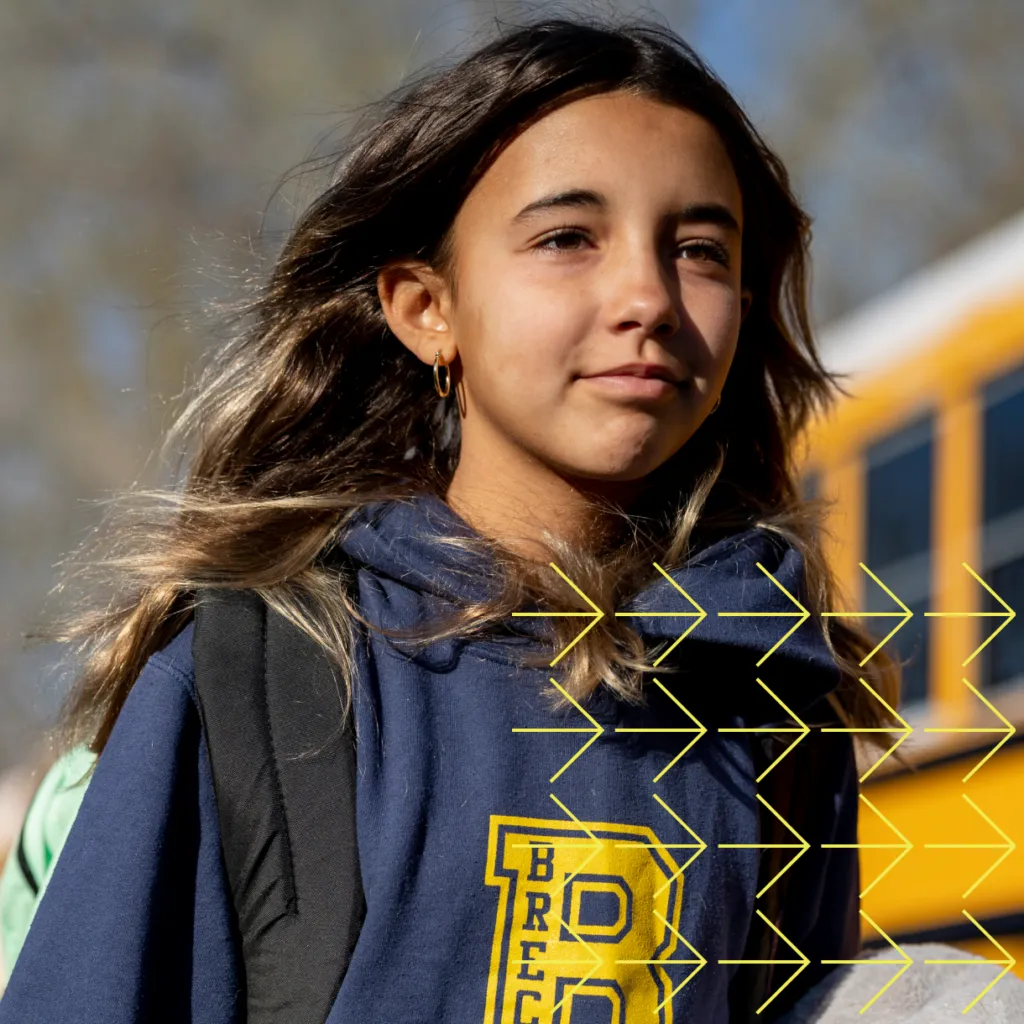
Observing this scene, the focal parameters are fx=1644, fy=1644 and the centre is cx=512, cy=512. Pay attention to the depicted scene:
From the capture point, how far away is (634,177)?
1.34 metres

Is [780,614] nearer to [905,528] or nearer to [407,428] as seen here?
[407,428]

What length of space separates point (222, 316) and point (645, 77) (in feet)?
1.72

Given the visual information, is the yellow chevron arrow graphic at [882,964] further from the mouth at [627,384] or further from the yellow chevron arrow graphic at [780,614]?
the mouth at [627,384]

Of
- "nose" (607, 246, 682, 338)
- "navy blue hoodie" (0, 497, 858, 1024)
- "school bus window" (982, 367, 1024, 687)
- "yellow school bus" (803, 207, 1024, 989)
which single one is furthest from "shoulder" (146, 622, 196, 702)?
"school bus window" (982, 367, 1024, 687)

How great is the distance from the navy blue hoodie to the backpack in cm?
2

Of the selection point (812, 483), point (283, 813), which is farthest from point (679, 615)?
point (812, 483)

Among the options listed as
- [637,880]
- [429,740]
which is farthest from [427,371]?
[637,880]

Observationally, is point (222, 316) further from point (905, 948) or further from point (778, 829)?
point (905, 948)

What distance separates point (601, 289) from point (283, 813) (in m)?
0.47

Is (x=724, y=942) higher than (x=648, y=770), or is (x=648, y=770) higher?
(x=648, y=770)

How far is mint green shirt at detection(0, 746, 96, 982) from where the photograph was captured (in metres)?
1.52

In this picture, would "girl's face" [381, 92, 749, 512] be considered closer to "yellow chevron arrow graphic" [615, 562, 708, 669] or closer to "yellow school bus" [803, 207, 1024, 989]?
"yellow chevron arrow graphic" [615, 562, 708, 669]

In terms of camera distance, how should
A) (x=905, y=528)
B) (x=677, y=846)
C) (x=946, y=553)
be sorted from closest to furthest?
(x=677, y=846), (x=946, y=553), (x=905, y=528)

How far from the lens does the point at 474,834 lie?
1.20 m
